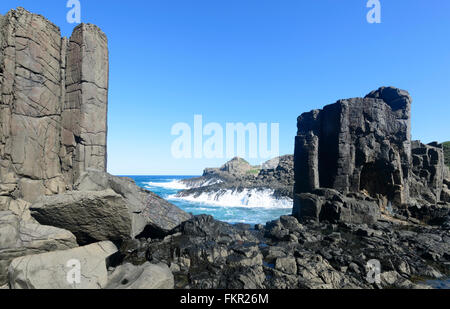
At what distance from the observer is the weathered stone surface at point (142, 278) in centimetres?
408

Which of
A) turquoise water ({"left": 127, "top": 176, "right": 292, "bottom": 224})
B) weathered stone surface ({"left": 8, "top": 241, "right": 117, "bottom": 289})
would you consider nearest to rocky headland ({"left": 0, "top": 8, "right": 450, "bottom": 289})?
weathered stone surface ({"left": 8, "top": 241, "right": 117, "bottom": 289})

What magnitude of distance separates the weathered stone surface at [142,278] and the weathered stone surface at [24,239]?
1412mm

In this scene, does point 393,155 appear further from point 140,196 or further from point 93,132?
point 93,132

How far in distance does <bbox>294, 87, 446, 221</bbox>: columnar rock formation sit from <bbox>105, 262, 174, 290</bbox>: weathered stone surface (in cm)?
1034

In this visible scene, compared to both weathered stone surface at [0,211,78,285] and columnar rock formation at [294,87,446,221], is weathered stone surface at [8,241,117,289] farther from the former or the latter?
columnar rock formation at [294,87,446,221]

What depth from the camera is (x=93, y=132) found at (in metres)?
7.97

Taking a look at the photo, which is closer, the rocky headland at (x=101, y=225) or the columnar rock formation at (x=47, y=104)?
the rocky headland at (x=101, y=225)

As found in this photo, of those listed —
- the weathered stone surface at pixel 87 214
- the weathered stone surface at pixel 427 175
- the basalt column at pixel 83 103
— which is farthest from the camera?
the weathered stone surface at pixel 427 175

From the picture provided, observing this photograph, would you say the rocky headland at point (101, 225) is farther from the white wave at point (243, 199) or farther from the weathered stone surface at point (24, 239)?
the white wave at point (243, 199)

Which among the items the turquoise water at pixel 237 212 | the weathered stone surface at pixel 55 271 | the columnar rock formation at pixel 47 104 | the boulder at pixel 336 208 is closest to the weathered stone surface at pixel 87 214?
the weathered stone surface at pixel 55 271

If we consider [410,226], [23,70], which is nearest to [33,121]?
[23,70]

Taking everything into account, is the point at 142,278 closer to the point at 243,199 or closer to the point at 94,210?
the point at 94,210

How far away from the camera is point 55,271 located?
419 centimetres

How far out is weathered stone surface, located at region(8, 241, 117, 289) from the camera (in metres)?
4.04
